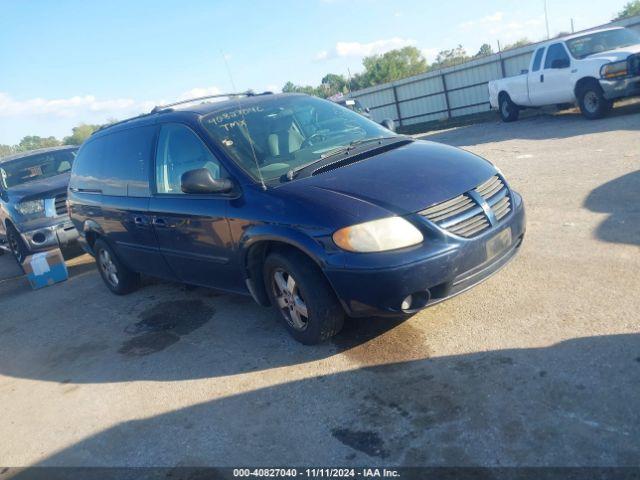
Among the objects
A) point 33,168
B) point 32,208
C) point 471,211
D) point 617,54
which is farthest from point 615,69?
point 33,168

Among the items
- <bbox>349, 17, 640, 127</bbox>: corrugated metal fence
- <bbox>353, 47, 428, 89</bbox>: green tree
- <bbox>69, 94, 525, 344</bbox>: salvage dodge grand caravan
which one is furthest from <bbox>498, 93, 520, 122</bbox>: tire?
<bbox>353, 47, 428, 89</bbox>: green tree

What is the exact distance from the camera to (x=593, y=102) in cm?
1165

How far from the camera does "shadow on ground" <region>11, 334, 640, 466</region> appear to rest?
8.61 feet

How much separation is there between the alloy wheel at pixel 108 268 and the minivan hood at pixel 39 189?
300 cm

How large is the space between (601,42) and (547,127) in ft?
6.93

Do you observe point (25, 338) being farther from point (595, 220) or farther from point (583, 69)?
point (583, 69)

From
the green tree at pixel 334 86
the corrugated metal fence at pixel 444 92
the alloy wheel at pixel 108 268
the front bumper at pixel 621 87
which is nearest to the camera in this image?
the alloy wheel at pixel 108 268

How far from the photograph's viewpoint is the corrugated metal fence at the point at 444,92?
63.9 ft

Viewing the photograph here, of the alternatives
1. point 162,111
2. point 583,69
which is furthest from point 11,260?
point 583,69

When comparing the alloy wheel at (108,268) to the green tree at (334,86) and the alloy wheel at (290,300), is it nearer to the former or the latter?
the alloy wheel at (290,300)

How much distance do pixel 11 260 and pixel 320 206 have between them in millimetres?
9716

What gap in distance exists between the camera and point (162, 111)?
5.34m

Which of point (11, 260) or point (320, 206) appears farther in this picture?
point (11, 260)

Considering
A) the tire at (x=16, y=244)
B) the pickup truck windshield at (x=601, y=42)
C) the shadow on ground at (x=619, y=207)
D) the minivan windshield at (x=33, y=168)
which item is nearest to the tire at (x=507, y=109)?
the pickup truck windshield at (x=601, y=42)
